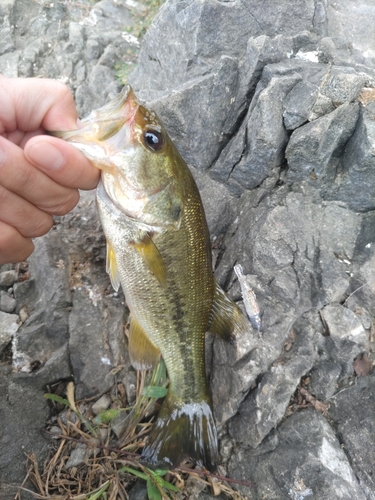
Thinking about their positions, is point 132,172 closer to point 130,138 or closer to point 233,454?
point 130,138

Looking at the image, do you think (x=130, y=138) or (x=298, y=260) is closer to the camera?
(x=130, y=138)

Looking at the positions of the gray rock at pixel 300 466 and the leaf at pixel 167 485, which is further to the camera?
the leaf at pixel 167 485

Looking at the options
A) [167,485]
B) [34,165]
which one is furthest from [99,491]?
[34,165]

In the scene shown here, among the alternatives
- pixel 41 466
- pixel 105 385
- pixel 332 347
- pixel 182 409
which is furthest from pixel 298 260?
pixel 41 466

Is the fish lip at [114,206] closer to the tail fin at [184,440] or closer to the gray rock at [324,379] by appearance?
the tail fin at [184,440]

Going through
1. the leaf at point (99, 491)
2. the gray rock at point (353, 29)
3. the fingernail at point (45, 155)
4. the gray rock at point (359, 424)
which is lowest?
the leaf at point (99, 491)

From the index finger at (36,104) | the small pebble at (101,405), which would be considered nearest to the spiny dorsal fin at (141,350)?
the small pebble at (101,405)

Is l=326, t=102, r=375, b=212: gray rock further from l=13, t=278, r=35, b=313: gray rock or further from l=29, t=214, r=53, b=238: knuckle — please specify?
l=13, t=278, r=35, b=313: gray rock

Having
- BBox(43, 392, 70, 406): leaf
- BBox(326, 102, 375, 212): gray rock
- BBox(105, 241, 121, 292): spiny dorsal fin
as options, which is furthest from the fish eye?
BBox(43, 392, 70, 406): leaf
